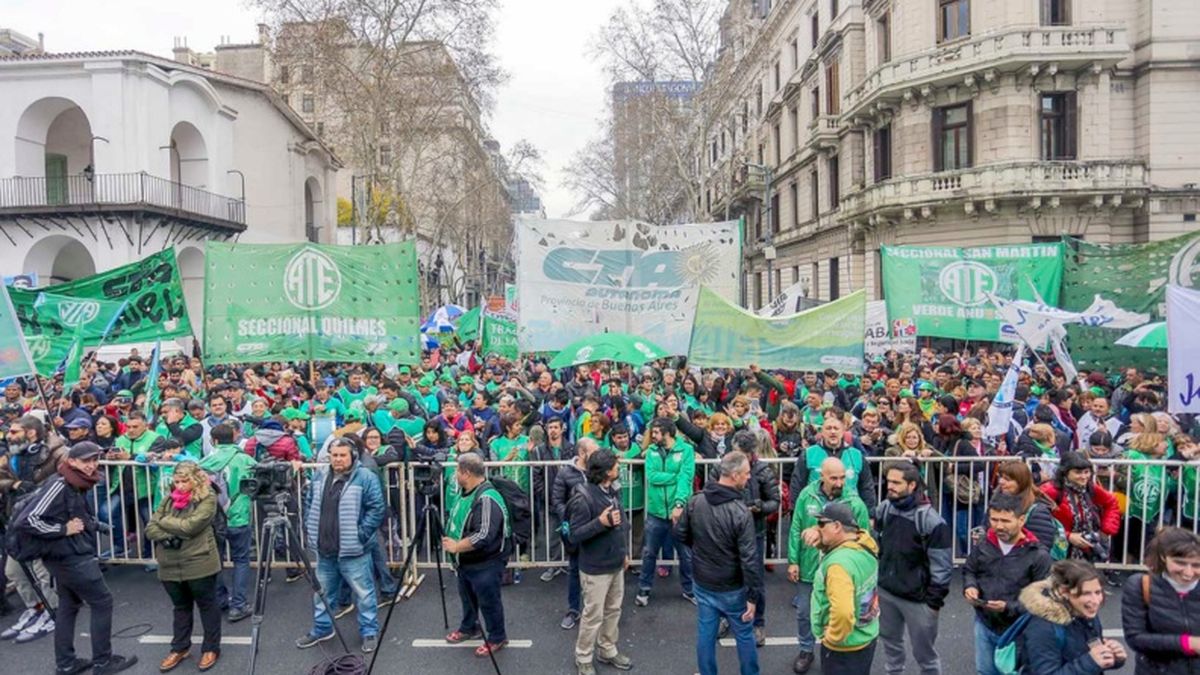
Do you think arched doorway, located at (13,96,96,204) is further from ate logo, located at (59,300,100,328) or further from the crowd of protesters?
the crowd of protesters

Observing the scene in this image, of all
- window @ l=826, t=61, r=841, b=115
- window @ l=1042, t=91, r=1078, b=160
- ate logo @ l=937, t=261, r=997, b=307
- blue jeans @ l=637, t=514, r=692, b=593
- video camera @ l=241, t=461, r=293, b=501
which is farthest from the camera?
window @ l=826, t=61, r=841, b=115

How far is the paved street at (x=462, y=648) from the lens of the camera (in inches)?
207

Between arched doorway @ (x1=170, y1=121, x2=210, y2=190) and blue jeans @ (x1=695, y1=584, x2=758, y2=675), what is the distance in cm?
2696

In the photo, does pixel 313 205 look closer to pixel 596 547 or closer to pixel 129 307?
pixel 129 307

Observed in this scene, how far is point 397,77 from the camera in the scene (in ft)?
84.5

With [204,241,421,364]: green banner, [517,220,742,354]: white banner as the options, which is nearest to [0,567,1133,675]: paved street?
[204,241,421,364]: green banner

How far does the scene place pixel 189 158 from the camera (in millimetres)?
26219

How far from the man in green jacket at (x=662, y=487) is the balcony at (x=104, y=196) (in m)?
22.2

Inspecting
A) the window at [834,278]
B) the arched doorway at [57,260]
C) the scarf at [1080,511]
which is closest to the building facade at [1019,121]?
the window at [834,278]

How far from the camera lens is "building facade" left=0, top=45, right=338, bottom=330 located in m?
22.5

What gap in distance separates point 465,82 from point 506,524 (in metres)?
23.2

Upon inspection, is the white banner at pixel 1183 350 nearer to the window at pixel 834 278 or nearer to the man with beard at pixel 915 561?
the man with beard at pixel 915 561

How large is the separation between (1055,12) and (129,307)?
2557cm

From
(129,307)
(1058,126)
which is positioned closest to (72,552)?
(129,307)
